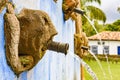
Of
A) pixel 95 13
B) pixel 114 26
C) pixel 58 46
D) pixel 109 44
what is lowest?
pixel 109 44

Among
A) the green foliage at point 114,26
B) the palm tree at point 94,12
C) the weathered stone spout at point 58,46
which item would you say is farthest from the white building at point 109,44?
the weathered stone spout at point 58,46

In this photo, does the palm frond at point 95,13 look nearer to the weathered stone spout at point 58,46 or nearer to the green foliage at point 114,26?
the green foliage at point 114,26

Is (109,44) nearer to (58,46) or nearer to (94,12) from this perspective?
(94,12)

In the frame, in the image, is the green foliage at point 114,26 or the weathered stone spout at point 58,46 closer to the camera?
the weathered stone spout at point 58,46

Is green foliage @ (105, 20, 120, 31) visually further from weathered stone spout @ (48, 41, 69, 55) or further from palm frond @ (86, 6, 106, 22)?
weathered stone spout @ (48, 41, 69, 55)

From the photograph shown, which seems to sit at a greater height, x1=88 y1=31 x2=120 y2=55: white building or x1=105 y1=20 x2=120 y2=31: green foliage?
x1=105 y1=20 x2=120 y2=31: green foliage

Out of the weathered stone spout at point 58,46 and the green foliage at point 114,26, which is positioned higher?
the weathered stone spout at point 58,46

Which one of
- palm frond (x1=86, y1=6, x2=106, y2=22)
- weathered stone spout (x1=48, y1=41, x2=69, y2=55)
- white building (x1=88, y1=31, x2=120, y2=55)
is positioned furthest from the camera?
white building (x1=88, y1=31, x2=120, y2=55)

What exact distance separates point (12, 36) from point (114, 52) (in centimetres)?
4092

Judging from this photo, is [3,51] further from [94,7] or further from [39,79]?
[94,7]

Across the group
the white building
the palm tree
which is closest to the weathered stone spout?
the palm tree

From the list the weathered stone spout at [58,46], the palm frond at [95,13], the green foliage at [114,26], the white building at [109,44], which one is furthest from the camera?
the green foliage at [114,26]

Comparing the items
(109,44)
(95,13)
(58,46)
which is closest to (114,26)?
(109,44)

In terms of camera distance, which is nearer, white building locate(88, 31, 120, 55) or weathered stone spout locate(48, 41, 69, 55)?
weathered stone spout locate(48, 41, 69, 55)
